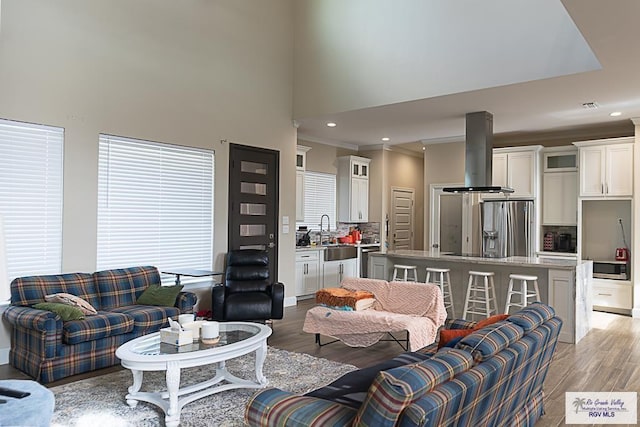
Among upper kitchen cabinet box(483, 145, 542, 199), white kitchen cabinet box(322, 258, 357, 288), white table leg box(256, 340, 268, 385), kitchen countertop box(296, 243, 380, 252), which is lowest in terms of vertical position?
white table leg box(256, 340, 268, 385)

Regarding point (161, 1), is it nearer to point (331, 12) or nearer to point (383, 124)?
point (331, 12)

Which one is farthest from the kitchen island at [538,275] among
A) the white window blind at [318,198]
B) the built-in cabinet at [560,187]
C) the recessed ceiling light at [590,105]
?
the white window blind at [318,198]

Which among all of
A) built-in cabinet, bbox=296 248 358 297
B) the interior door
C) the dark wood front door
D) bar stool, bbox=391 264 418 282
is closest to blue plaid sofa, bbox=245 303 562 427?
bar stool, bbox=391 264 418 282

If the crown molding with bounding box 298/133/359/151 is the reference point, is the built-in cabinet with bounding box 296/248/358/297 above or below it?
below

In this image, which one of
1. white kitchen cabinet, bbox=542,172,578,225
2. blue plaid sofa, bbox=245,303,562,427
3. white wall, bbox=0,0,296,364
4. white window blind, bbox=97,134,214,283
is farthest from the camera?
white kitchen cabinet, bbox=542,172,578,225

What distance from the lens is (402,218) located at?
33.9 feet

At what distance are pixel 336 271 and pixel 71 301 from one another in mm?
5003

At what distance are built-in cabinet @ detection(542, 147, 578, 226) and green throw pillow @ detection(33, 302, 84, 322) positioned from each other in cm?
686

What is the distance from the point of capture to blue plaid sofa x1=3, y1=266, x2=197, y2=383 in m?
3.84

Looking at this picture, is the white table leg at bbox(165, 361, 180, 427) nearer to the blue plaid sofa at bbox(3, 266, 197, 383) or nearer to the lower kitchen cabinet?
the blue plaid sofa at bbox(3, 266, 197, 383)

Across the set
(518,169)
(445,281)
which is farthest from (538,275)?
(518,169)

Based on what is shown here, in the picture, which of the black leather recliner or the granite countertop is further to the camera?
the granite countertop

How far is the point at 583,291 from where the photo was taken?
5.62m

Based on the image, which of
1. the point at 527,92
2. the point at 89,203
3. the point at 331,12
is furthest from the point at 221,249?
the point at 527,92
